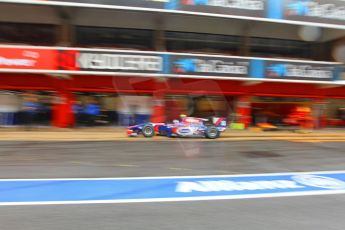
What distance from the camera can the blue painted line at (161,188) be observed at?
292 inches

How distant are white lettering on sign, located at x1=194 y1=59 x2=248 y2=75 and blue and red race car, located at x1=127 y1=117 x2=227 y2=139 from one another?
502 cm

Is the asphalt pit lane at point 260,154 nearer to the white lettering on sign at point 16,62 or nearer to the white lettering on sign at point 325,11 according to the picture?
the white lettering on sign at point 16,62

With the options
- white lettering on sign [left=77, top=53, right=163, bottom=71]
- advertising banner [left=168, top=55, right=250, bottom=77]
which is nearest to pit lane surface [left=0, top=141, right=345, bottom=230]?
white lettering on sign [left=77, top=53, right=163, bottom=71]

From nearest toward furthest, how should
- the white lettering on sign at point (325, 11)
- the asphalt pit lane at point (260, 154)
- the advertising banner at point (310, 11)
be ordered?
the asphalt pit lane at point (260, 154)
the advertising banner at point (310, 11)
the white lettering on sign at point (325, 11)

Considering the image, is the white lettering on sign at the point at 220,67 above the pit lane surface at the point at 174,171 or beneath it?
above

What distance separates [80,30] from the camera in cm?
2342

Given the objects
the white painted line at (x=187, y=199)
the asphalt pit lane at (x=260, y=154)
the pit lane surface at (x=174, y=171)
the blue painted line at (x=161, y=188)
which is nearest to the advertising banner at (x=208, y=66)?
the pit lane surface at (x=174, y=171)

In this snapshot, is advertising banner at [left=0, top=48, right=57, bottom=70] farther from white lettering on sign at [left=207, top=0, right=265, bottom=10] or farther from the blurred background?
white lettering on sign at [left=207, top=0, right=265, bottom=10]

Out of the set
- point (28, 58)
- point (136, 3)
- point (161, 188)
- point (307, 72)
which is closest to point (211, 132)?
point (136, 3)

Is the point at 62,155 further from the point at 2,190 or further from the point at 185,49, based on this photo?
the point at 185,49

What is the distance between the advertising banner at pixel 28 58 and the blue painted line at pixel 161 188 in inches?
465

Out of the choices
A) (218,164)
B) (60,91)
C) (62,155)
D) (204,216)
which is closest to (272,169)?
(218,164)

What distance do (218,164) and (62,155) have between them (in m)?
4.50

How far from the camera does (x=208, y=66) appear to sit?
71.8 feet
